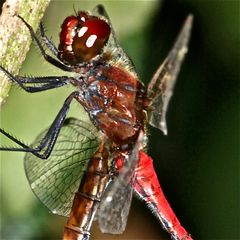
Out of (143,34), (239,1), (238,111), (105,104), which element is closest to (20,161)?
(105,104)

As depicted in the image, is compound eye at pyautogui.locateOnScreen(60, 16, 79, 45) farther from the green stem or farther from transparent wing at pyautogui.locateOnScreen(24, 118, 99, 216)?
transparent wing at pyautogui.locateOnScreen(24, 118, 99, 216)

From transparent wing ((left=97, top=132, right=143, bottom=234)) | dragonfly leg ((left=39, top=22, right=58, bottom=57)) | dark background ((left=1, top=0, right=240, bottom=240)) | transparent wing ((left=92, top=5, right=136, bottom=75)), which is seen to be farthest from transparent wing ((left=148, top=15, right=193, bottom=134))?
dark background ((left=1, top=0, right=240, bottom=240))

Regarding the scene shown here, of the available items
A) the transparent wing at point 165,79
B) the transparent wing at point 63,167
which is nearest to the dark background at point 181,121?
the transparent wing at point 63,167

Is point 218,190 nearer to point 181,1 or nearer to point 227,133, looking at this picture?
point 227,133

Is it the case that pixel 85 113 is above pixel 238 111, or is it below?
below

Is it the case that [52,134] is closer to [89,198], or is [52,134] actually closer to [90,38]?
[89,198]

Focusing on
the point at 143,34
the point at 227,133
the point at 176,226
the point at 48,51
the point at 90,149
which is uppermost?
the point at 143,34

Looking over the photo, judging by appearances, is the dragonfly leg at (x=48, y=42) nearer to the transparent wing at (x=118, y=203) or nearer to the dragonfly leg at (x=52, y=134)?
the dragonfly leg at (x=52, y=134)
